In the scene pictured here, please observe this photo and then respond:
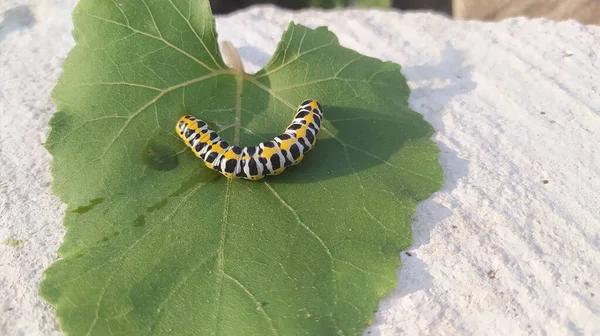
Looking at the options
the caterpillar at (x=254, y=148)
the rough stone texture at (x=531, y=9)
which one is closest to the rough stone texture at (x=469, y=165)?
the rough stone texture at (x=531, y=9)

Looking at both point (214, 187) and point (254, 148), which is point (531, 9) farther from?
point (214, 187)

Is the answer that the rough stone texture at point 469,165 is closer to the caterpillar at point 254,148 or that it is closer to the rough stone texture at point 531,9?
the rough stone texture at point 531,9

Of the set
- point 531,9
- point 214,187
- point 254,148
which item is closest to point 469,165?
point 254,148

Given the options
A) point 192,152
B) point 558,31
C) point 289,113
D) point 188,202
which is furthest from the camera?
point 558,31

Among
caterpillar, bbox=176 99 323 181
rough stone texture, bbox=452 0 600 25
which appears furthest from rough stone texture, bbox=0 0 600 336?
caterpillar, bbox=176 99 323 181

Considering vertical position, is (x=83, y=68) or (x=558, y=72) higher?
(x=83, y=68)

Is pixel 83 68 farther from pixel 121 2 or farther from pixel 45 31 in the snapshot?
pixel 45 31

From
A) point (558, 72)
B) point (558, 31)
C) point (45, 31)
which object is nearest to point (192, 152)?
point (45, 31)
